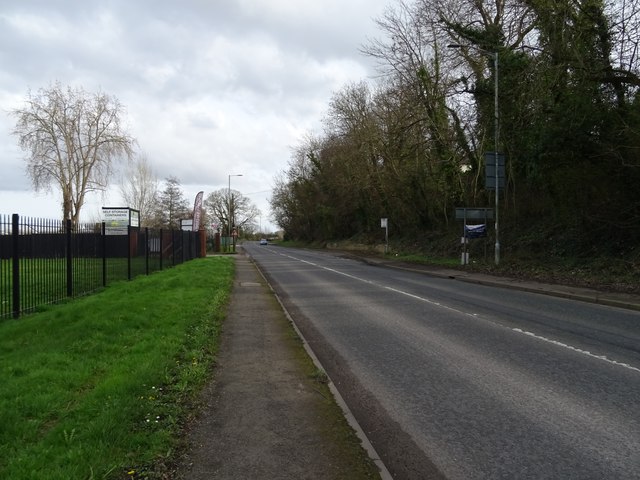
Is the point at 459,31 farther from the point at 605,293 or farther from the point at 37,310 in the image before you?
the point at 37,310

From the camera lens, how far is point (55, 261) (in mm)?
12109

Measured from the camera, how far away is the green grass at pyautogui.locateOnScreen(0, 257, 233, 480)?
12.1ft

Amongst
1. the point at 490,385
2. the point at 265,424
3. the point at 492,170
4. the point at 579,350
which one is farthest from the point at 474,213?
the point at 265,424

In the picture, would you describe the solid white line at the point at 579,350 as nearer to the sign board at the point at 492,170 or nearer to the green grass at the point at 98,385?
the green grass at the point at 98,385

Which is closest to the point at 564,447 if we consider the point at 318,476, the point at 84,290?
the point at 318,476

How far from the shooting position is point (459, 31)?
24547mm

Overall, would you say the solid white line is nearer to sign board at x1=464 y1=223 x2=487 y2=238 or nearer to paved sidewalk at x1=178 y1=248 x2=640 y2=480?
paved sidewalk at x1=178 y1=248 x2=640 y2=480

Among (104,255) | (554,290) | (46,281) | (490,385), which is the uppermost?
(104,255)

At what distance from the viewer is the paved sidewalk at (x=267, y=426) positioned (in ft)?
12.2

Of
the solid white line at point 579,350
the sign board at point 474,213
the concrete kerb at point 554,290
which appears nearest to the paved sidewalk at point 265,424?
the solid white line at point 579,350

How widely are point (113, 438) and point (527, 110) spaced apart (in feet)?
70.6

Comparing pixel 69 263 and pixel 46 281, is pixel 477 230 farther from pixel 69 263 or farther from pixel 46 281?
pixel 46 281

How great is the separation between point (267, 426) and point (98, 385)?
6.65ft

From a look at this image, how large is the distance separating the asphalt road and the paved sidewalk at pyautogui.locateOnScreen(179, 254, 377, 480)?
389 millimetres
